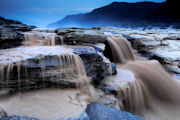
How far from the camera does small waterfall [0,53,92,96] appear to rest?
2.52 meters

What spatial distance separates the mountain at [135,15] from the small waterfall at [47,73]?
22.7 m

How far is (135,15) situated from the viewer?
47688 millimetres

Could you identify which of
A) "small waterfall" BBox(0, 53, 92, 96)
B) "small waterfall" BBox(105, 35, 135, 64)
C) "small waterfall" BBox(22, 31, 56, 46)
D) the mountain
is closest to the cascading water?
"small waterfall" BBox(105, 35, 135, 64)

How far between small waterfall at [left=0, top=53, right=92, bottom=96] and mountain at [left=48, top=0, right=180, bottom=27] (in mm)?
22688

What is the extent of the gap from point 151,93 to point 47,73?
393 centimetres

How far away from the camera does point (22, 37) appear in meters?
4.43

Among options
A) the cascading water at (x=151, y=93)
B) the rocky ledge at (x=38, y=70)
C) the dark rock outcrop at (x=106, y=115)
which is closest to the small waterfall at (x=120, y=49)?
the cascading water at (x=151, y=93)

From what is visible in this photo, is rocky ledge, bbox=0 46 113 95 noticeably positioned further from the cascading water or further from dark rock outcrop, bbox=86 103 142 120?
the cascading water

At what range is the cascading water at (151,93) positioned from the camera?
3512 mm

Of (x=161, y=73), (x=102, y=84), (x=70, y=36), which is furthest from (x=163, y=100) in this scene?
(x=70, y=36)

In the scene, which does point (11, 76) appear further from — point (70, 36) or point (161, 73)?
point (161, 73)

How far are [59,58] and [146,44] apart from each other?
585 centimetres

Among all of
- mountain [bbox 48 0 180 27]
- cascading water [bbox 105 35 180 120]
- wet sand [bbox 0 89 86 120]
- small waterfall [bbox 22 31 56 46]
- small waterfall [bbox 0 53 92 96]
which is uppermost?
mountain [bbox 48 0 180 27]

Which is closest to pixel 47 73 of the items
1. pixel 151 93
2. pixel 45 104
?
pixel 45 104
